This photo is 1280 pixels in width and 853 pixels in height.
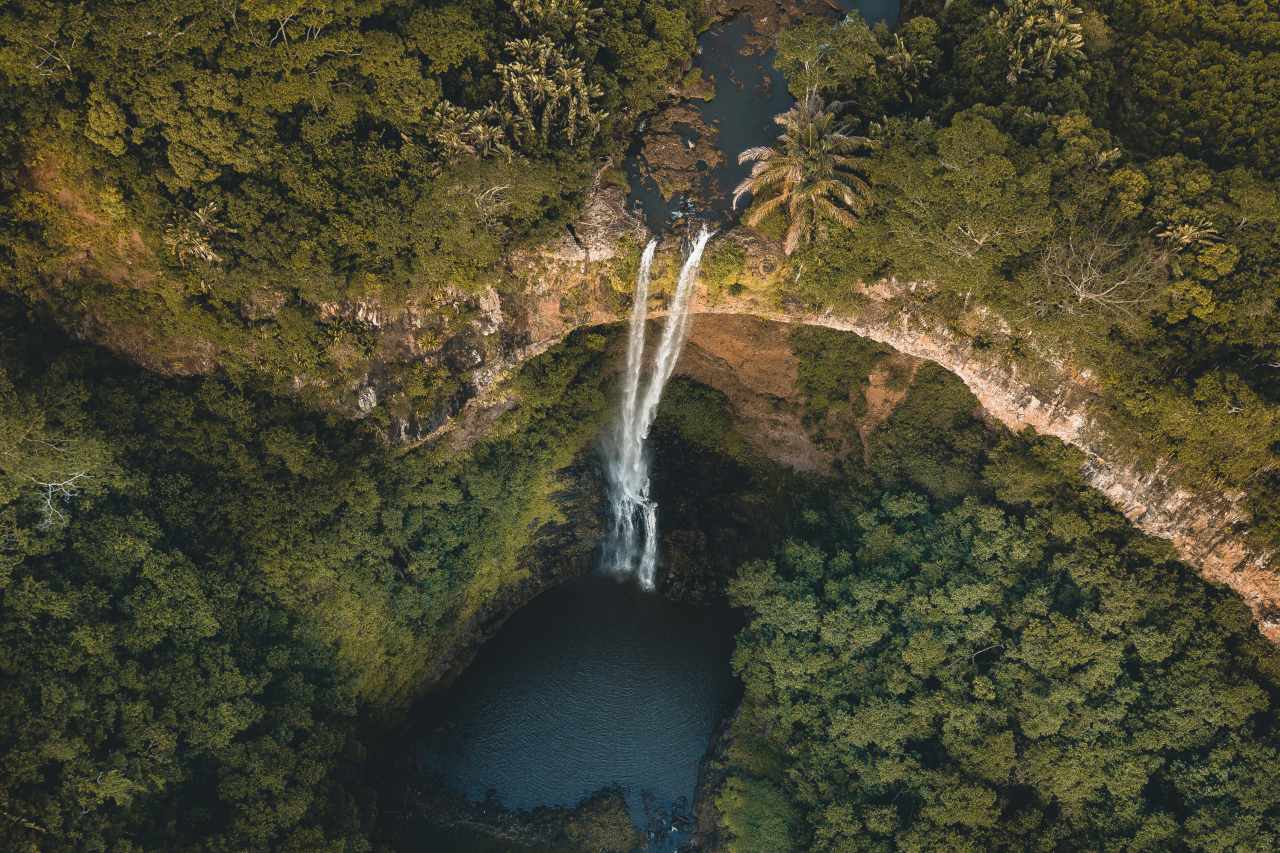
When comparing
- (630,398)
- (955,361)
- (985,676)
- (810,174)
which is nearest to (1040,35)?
(810,174)

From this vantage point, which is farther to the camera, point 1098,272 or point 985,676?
point 985,676

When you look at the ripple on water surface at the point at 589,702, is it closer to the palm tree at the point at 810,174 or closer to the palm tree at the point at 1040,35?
the palm tree at the point at 810,174

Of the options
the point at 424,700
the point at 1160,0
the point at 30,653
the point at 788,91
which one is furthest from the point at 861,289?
the point at 30,653

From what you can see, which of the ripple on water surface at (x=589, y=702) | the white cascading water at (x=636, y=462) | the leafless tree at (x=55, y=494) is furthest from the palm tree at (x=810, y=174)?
the leafless tree at (x=55, y=494)

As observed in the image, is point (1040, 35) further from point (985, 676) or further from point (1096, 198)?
point (985, 676)

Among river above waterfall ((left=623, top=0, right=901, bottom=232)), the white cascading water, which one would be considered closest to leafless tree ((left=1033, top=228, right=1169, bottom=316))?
river above waterfall ((left=623, top=0, right=901, bottom=232))
